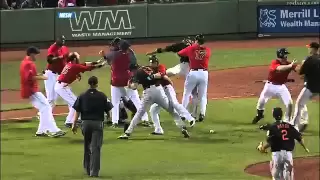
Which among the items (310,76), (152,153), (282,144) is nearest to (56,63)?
(152,153)

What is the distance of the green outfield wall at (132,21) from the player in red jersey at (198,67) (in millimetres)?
12482

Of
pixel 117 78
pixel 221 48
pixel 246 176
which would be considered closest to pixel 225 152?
pixel 246 176

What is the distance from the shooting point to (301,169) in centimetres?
1355

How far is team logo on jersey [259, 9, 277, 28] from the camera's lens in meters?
30.1

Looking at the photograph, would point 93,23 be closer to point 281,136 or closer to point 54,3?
point 54,3

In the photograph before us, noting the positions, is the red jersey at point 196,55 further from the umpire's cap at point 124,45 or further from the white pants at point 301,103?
the white pants at point 301,103

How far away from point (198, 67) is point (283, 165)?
648 centimetres

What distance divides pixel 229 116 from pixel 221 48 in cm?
1074

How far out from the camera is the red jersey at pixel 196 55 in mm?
17281

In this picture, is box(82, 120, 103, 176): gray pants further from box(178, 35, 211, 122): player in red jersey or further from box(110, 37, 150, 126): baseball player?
box(178, 35, 211, 122): player in red jersey

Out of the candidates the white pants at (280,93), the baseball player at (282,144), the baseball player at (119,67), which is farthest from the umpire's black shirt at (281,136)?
the baseball player at (119,67)

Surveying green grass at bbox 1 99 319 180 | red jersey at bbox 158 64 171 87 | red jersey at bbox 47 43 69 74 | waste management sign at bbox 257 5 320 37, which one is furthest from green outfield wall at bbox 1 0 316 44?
red jersey at bbox 158 64 171 87

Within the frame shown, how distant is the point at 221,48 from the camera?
29.5m

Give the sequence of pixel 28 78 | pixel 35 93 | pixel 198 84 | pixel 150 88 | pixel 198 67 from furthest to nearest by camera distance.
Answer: pixel 198 84
pixel 198 67
pixel 35 93
pixel 28 78
pixel 150 88
